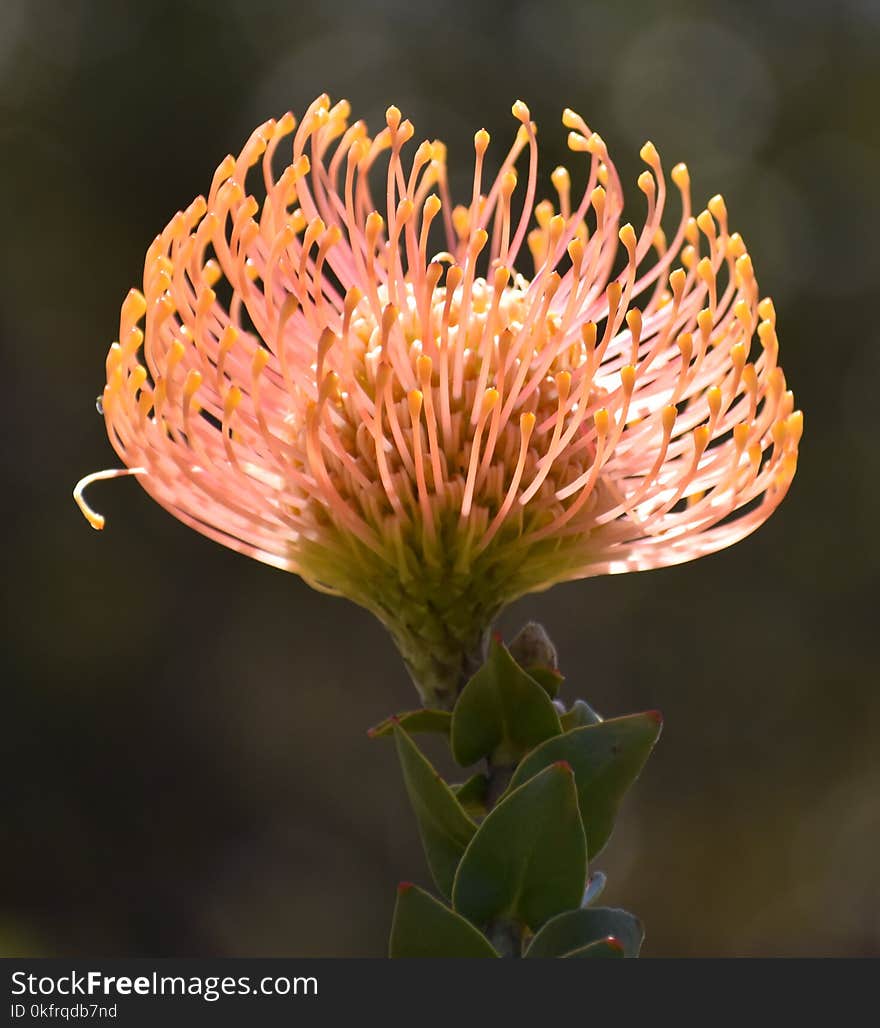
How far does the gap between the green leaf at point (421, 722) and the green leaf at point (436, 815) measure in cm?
5

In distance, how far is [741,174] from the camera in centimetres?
709

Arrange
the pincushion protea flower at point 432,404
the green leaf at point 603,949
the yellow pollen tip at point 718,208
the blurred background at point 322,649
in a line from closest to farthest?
1. the green leaf at point 603,949
2. the pincushion protea flower at point 432,404
3. the yellow pollen tip at point 718,208
4. the blurred background at point 322,649

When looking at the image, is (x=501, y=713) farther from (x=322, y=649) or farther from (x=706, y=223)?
(x=322, y=649)

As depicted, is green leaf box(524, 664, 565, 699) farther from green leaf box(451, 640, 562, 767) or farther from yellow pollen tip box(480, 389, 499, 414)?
yellow pollen tip box(480, 389, 499, 414)

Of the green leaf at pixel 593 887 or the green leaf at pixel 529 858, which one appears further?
the green leaf at pixel 593 887

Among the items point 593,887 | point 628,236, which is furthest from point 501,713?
point 628,236

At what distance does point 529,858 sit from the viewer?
1.07 meters

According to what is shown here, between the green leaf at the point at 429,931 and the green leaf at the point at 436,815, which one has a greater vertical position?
the green leaf at the point at 436,815

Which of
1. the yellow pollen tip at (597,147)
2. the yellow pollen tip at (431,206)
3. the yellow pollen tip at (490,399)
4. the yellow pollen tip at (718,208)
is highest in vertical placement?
the yellow pollen tip at (597,147)

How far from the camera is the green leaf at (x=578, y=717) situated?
1.20 m

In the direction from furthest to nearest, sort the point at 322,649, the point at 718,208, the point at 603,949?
the point at 322,649 < the point at 718,208 < the point at 603,949

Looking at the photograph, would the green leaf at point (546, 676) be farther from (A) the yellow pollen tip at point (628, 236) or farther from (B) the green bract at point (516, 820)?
(A) the yellow pollen tip at point (628, 236)

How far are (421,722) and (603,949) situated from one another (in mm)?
275

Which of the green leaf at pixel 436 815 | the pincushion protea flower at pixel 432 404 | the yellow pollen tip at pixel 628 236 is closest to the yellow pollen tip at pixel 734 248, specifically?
the pincushion protea flower at pixel 432 404
